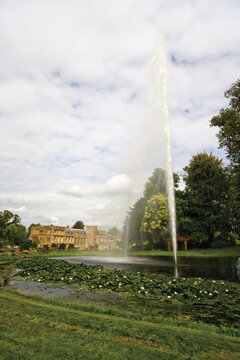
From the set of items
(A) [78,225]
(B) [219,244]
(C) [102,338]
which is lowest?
(C) [102,338]

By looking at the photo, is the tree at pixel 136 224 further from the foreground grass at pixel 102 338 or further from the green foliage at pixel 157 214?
the foreground grass at pixel 102 338

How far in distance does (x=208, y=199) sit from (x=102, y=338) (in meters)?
44.9

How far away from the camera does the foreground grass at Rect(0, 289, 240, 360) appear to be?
3.92m

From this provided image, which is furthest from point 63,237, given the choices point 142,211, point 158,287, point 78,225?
point 158,287

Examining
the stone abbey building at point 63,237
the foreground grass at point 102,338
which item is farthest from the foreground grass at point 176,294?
the stone abbey building at point 63,237

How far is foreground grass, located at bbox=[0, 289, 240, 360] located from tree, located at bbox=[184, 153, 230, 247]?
40.1 m

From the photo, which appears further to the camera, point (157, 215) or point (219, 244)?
point (219, 244)

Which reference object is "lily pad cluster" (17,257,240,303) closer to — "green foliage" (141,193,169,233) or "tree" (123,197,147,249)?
"green foliage" (141,193,169,233)

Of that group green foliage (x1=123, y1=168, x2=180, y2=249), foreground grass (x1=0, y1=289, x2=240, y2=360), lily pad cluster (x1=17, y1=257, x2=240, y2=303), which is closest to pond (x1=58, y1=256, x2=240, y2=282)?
lily pad cluster (x1=17, y1=257, x2=240, y2=303)

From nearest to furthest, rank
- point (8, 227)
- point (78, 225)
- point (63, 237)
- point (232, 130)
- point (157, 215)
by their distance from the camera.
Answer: point (232, 130) → point (8, 227) → point (157, 215) → point (63, 237) → point (78, 225)

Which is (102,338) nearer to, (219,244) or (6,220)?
(6,220)

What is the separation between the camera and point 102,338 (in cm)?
460

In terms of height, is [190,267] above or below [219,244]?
below

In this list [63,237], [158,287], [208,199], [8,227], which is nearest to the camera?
[158,287]
